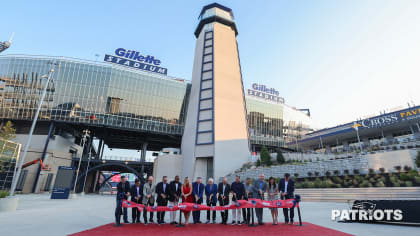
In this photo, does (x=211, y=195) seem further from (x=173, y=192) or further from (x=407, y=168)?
(x=407, y=168)

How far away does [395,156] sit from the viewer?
2245 cm

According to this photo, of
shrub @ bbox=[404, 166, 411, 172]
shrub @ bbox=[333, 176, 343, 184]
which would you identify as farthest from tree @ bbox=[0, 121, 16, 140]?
shrub @ bbox=[404, 166, 411, 172]

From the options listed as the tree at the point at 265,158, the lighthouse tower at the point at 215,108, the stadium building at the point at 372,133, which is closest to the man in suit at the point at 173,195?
the tree at the point at 265,158

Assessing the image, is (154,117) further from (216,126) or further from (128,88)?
(216,126)

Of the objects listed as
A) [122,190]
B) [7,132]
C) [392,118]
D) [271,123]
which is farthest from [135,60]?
[392,118]

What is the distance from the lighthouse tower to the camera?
128 feet

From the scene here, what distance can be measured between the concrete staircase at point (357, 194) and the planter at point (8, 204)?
21683 mm

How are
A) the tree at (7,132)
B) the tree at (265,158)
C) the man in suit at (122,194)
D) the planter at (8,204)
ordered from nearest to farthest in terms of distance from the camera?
the man in suit at (122,194), the planter at (8,204), the tree at (7,132), the tree at (265,158)

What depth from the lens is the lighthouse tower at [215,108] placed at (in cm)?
3903

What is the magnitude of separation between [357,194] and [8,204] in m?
25.5

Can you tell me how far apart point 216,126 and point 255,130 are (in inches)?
834

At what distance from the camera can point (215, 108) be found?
4078cm

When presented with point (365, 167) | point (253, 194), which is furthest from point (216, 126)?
point (253, 194)

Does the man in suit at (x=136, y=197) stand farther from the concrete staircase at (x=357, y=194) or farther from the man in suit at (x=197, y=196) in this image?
the concrete staircase at (x=357, y=194)
